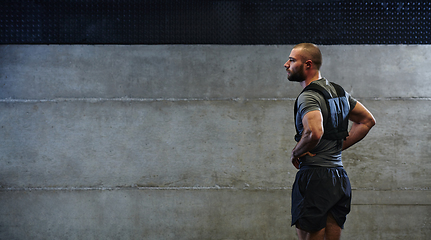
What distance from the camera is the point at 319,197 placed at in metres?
1.78

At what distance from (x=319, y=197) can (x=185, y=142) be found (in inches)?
57.6

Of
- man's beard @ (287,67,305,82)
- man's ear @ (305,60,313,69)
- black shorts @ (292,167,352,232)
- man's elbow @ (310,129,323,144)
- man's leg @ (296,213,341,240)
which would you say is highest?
man's ear @ (305,60,313,69)

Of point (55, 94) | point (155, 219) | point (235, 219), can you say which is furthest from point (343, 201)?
point (55, 94)

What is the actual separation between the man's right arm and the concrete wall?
Answer: 95 centimetres

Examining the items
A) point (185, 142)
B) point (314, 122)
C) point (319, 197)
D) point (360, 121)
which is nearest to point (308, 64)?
point (314, 122)

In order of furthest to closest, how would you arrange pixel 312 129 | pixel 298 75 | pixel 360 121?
pixel 360 121 < pixel 298 75 < pixel 312 129

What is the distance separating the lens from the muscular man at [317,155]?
5.72 ft

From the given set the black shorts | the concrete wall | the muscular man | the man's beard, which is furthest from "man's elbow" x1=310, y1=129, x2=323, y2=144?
the concrete wall

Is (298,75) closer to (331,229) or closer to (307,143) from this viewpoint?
(307,143)

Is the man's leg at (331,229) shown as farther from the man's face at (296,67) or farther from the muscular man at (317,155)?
the man's face at (296,67)

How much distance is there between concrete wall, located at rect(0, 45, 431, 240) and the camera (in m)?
2.97
